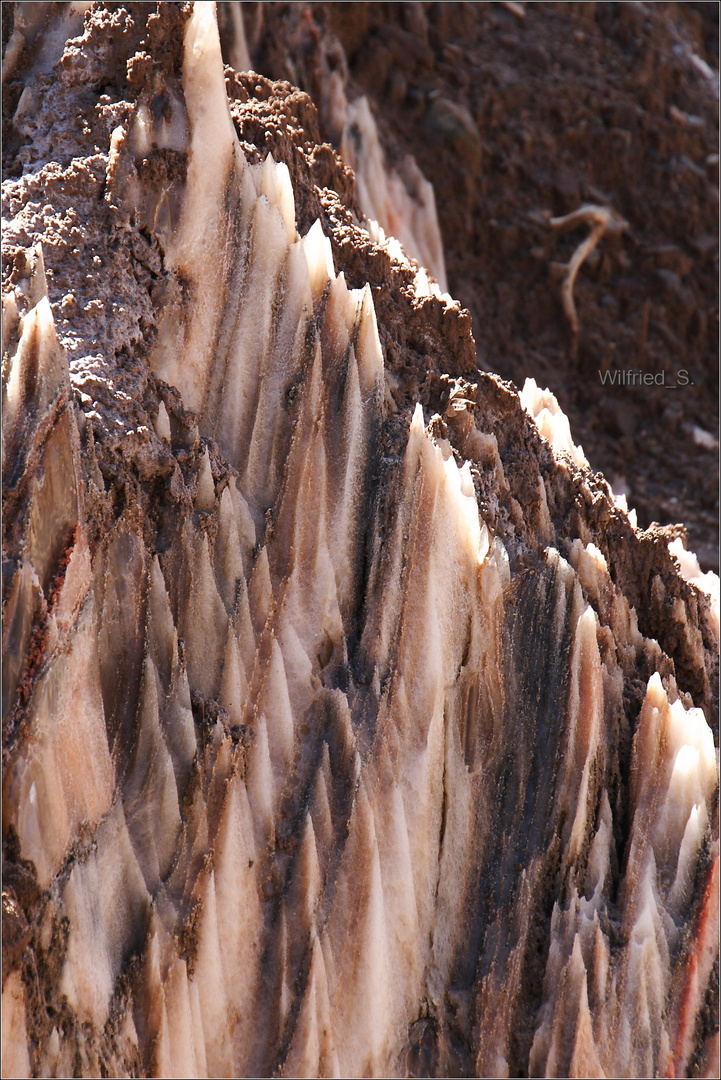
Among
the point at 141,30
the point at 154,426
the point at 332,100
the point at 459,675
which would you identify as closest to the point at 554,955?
the point at 459,675

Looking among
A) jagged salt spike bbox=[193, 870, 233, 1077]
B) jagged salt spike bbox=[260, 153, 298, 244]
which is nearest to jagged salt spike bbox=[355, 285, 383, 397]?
jagged salt spike bbox=[260, 153, 298, 244]

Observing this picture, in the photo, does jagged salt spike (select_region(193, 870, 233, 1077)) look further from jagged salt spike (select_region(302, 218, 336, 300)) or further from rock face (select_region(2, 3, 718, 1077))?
jagged salt spike (select_region(302, 218, 336, 300))

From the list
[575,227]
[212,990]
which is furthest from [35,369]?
[575,227]

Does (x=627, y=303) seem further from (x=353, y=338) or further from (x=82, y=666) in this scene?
(x=82, y=666)

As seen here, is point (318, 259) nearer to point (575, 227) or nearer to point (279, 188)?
point (279, 188)

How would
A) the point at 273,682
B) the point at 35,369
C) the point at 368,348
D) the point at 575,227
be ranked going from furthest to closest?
the point at 575,227
the point at 368,348
the point at 273,682
the point at 35,369
